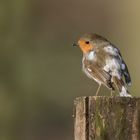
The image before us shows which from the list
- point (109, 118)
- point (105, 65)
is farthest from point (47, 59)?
point (109, 118)

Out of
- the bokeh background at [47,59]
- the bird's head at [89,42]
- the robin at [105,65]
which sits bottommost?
the robin at [105,65]

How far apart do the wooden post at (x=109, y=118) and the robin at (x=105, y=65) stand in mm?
1392

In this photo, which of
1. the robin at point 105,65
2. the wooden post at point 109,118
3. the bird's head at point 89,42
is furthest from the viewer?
the bird's head at point 89,42

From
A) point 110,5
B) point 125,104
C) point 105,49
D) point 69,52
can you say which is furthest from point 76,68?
point 125,104

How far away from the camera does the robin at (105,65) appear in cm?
703

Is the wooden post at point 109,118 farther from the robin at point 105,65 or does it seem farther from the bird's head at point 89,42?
the bird's head at point 89,42

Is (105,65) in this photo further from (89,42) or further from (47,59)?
(47,59)

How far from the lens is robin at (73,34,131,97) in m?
7.03

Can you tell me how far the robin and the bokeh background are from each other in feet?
23.9

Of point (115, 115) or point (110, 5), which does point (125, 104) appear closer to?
point (115, 115)

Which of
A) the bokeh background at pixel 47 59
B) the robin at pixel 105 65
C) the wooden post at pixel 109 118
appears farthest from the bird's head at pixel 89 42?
the bokeh background at pixel 47 59

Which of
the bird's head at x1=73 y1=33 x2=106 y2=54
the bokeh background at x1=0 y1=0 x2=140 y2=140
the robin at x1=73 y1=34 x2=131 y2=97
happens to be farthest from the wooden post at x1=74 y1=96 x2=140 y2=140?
the bokeh background at x1=0 y1=0 x2=140 y2=140

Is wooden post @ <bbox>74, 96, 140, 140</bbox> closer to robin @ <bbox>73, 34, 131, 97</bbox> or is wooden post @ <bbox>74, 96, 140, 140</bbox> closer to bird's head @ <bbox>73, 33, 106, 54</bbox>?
robin @ <bbox>73, 34, 131, 97</bbox>

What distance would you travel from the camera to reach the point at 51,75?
1897cm
